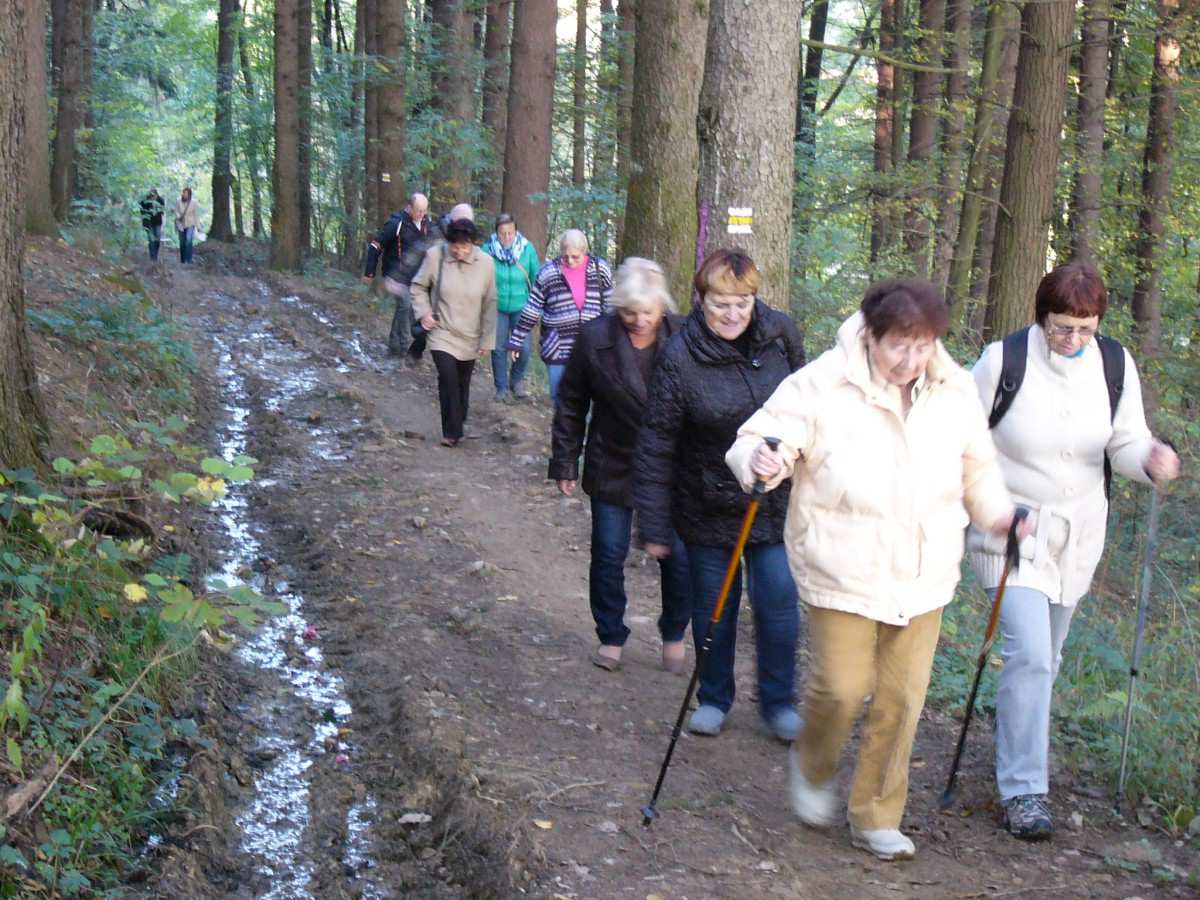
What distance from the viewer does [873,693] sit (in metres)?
4.52

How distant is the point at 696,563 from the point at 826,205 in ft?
36.4

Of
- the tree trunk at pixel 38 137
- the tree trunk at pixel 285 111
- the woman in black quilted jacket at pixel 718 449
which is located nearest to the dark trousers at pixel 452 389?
the woman in black quilted jacket at pixel 718 449

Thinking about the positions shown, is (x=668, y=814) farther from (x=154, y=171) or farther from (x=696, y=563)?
(x=154, y=171)

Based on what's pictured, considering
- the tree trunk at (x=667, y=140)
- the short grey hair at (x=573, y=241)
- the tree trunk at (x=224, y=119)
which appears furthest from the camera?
the tree trunk at (x=224, y=119)

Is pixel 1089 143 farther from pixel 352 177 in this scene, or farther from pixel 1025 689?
pixel 352 177

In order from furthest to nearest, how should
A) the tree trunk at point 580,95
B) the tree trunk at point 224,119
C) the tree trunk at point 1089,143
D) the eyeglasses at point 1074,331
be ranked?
the tree trunk at point 224,119
the tree trunk at point 580,95
the tree trunk at point 1089,143
the eyeglasses at point 1074,331

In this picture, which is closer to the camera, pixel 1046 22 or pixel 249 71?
pixel 1046 22

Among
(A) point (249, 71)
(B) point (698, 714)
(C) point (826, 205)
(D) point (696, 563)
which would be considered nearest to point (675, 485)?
(D) point (696, 563)

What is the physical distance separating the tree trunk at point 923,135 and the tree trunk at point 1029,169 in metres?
1.30

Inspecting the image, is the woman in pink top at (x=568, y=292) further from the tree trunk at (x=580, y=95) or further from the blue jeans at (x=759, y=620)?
the tree trunk at (x=580, y=95)

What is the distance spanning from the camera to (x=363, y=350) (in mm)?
17250

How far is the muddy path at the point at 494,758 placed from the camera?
461 centimetres

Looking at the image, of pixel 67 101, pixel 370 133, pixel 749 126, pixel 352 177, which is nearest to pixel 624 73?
pixel 370 133

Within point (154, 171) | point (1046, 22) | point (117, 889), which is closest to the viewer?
point (117, 889)
